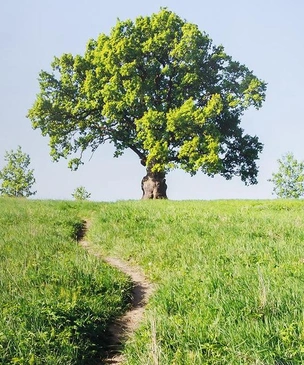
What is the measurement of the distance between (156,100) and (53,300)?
29.6m

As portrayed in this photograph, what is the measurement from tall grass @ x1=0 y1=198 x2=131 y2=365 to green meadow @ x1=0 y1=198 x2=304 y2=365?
0.06 ft

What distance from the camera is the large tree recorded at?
30.8m

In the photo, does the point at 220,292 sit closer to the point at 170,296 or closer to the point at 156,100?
the point at 170,296

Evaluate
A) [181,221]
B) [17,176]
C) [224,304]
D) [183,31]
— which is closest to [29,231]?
[181,221]

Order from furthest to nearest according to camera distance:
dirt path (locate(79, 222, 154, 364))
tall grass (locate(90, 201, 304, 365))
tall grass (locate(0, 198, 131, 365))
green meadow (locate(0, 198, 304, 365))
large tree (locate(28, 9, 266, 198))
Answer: large tree (locate(28, 9, 266, 198))
dirt path (locate(79, 222, 154, 364))
tall grass (locate(0, 198, 131, 365))
green meadow (locate(0, 198, 304, 365))
tall grass (locate(90, 201, 304, 365))

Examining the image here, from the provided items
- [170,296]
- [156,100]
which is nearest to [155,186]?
[156,100]

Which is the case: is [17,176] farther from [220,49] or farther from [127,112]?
[220,49]

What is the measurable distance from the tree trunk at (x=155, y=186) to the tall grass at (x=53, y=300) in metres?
23.2

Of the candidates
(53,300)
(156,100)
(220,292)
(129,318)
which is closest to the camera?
(220,292)

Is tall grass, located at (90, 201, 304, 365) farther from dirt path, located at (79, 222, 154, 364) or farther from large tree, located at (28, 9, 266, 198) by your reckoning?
large tree, located at (28, 9, 266, 198)

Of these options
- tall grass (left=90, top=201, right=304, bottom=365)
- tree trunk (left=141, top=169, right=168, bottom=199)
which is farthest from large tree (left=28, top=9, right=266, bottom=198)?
tall grass (left=90, top=201, right=304, bottom=365)

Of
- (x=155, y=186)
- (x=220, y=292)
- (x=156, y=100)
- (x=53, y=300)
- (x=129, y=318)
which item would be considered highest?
(x=156, y=100)

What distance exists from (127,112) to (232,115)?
968cm

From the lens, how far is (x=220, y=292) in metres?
5.93
